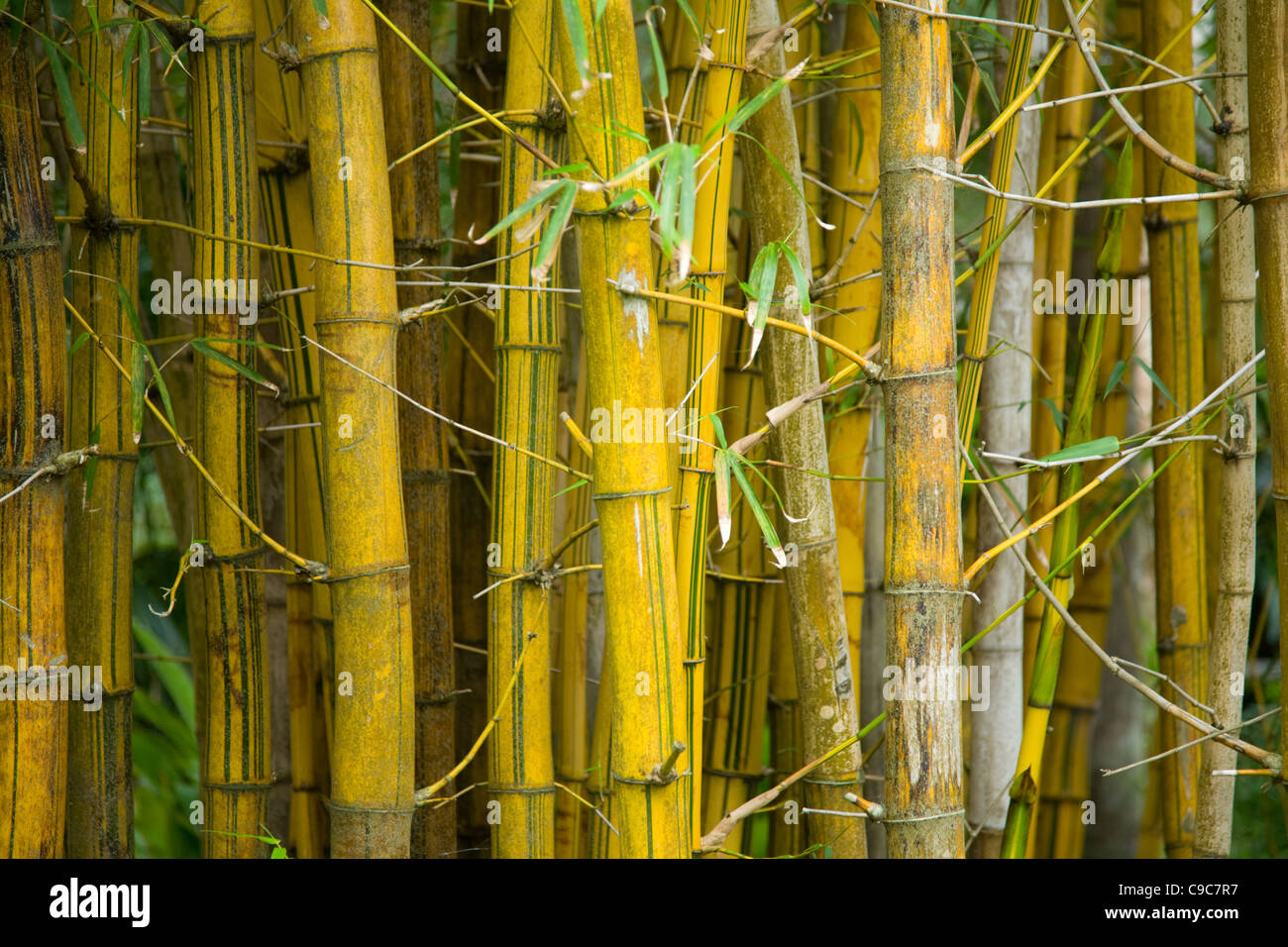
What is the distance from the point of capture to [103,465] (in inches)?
48.1

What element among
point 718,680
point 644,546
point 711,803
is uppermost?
point 644,546

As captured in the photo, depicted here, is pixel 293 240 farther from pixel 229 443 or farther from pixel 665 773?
pixel 665 773

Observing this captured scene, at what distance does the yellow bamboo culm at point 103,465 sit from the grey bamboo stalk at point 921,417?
0.85 metres

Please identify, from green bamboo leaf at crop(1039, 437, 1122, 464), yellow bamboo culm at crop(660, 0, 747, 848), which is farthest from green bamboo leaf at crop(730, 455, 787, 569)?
green bamboo leaf at crop(1039, 437, 1122, 464)

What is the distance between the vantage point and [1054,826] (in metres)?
1.81

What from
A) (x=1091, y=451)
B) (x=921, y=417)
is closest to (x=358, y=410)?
(x=921, y=417)

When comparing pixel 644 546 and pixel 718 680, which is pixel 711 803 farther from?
pixel 644 546

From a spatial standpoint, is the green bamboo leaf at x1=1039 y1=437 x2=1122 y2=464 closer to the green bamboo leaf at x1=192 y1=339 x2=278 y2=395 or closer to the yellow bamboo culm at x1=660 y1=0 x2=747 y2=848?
the yellow bamboo culm at x1=660 y1=0 x2=747 y2=848

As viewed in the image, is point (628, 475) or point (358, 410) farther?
point (358, 410)

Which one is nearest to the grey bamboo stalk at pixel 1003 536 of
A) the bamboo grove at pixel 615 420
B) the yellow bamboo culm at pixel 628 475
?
the bamboo grove at pixel 615 420

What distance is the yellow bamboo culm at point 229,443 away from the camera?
1173 mm

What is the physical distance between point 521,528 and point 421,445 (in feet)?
0.91
